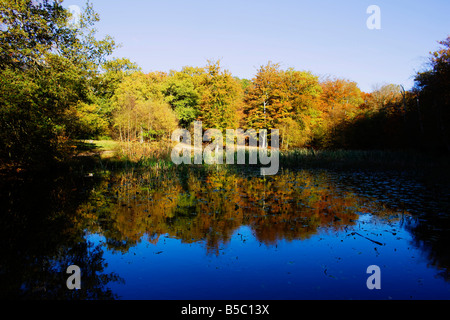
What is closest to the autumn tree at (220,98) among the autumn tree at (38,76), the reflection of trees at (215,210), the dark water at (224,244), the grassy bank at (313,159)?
the grassy bank at (313,159)

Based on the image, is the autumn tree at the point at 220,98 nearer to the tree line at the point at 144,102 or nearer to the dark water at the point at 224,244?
the tree line at the point at 144,102

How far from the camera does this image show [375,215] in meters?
7.62

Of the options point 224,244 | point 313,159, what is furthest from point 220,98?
point 224,244

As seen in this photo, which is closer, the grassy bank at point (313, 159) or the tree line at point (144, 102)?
the tree line at point (144, 102)

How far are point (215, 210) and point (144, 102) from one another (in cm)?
2496

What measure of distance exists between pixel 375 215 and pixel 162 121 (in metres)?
23.0

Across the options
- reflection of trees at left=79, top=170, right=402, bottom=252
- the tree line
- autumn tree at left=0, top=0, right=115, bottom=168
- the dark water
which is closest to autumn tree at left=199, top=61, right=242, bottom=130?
the tree line

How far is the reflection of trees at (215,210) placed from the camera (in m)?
6.19

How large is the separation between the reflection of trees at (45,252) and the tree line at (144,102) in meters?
5.36

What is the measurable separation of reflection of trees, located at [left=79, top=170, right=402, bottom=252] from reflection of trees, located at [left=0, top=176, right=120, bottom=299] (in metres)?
0.58

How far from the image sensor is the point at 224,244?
18.3 feet

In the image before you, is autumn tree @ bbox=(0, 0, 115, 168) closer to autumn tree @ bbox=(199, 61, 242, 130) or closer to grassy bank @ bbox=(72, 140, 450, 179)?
grassy bank @ bbox=(72, 140, 450, 179)

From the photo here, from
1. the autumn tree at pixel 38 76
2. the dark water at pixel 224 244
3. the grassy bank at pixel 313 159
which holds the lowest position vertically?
the dark water at pixel 224 244
